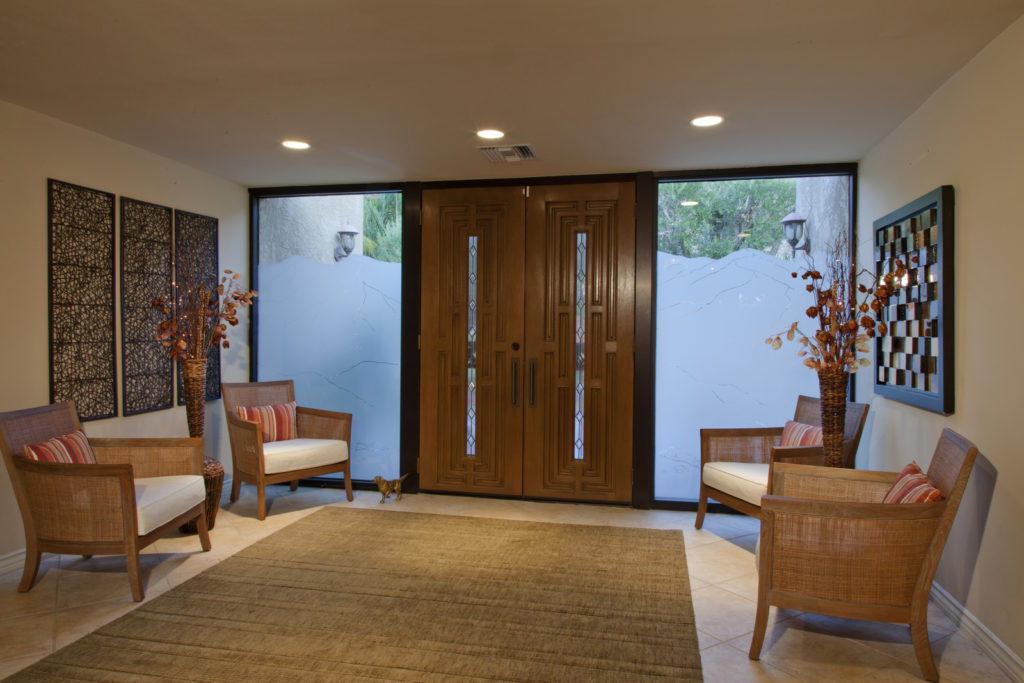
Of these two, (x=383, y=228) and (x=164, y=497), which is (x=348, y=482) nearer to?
(x=164, y=497)

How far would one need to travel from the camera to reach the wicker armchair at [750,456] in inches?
144

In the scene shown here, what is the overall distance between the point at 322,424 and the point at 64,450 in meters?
1.91

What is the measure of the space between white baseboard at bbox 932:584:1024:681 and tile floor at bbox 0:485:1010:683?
3 centimetres

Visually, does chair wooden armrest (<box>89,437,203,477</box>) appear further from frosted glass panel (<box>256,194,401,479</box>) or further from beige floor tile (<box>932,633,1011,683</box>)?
beige floor tile (<box>932,633,1011,683</box>)

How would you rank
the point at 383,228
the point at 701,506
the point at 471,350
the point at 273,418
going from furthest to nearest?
the point at 383,228 < the point at 471,350 < the point at 273,418 < the point at 701,506

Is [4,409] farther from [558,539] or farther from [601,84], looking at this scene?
[601,84]

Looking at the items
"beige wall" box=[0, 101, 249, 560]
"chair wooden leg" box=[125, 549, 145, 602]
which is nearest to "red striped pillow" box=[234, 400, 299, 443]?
"beige wall" box=[0, 101, 249, 560]

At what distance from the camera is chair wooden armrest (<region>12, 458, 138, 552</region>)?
297cm

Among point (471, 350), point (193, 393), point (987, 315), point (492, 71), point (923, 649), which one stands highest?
point (492, 71)

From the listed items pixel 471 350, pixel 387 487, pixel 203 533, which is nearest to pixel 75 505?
pixel 203 533

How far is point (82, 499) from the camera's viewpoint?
2.99 meters

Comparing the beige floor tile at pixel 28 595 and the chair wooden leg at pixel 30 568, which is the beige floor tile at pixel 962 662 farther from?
the chair wooden leg at pixel 30 568

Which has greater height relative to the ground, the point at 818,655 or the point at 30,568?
the point at 30,568

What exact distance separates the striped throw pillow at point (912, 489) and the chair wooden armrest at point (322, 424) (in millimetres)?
3534
